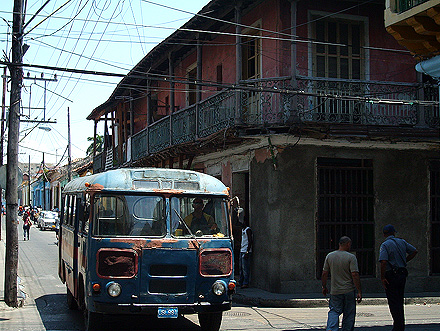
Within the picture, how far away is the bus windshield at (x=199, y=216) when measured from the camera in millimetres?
9039

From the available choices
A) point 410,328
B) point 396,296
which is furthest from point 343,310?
point 410,328

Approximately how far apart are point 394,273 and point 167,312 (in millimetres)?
3585

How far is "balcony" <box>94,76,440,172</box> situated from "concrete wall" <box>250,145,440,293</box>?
0.93 metres

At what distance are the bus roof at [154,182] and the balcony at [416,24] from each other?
423 centimetres

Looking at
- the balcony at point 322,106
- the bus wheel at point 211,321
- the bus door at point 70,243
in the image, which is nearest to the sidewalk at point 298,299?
the bus wheel at point 211,321

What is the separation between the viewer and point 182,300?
8688mm

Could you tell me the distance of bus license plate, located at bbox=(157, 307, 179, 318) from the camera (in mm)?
8523

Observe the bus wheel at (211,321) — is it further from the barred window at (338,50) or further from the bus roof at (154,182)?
the barred window at (338,50)

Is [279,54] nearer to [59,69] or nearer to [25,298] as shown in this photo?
[59,69]

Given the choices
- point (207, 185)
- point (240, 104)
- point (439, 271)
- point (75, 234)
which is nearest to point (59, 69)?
point (75, 234)

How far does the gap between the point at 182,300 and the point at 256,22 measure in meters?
9.28

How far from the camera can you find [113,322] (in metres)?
10.7

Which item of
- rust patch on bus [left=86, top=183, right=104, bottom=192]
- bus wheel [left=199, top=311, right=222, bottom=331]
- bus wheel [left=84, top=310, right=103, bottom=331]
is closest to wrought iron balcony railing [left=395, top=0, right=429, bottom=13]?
rust patch on bus [left=86, top=183, right=104, bottom=192]

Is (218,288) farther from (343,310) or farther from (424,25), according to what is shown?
(424,25)
